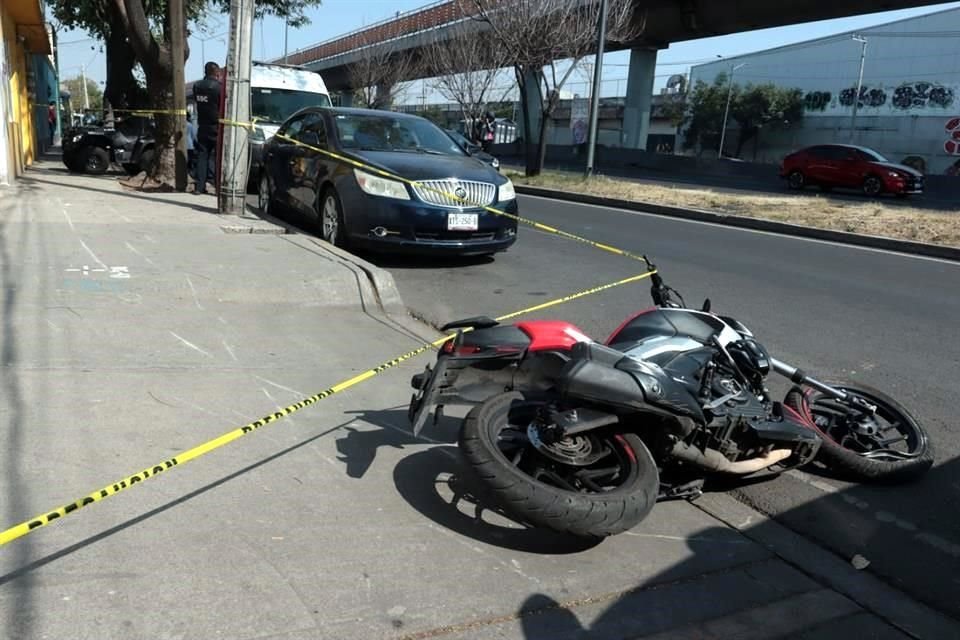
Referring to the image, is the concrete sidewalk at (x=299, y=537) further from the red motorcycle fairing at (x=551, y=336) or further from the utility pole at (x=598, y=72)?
the utility pole at (x=598, y=72)

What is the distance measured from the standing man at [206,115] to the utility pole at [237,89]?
284cm

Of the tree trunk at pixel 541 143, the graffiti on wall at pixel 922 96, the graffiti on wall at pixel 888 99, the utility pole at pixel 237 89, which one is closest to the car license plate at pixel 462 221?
the utility pole at pixel 237 89

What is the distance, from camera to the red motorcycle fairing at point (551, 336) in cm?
340

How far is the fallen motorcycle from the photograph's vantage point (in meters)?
2.88

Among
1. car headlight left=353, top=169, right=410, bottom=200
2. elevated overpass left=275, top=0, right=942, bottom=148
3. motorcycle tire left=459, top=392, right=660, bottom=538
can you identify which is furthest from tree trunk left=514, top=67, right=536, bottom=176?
motorcycle tire left=459, top=392, right=660, bottom=538

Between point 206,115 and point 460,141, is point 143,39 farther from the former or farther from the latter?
point 460,141

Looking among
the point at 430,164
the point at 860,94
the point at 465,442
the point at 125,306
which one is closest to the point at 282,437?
the point at 465,442

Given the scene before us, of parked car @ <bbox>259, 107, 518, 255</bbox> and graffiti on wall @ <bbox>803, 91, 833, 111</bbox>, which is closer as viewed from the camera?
parked car @ <bbox>259, 107, 518, 255</bbox>

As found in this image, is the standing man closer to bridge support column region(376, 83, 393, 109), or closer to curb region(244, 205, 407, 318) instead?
curb region(244, 205, 407, 318)

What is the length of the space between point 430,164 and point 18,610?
21.3 ft

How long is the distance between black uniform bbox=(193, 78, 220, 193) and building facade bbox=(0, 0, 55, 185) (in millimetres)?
2556

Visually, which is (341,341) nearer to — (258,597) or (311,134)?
(258,597)

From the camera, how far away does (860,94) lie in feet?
184

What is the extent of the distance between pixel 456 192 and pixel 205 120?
18.7 ft
